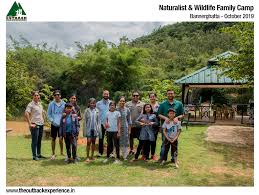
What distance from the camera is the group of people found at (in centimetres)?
729

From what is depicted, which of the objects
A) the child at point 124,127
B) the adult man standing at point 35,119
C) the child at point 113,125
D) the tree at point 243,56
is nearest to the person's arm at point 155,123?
the child at point 124,127

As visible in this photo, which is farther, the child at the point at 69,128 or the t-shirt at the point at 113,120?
the t-shirt at the point at 113,120

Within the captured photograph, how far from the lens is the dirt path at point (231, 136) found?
34.4 feet

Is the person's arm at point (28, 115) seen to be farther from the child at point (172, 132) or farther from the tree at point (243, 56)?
the tree at point (243, 56)

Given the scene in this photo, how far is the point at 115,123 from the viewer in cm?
740

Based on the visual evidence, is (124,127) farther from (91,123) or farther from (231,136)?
(231,136)

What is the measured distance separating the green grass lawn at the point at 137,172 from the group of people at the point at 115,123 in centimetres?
36

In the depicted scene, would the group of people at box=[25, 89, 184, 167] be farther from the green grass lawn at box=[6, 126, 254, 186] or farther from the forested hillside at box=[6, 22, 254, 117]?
the forested hillside at box=[6, 22, 254, 117]

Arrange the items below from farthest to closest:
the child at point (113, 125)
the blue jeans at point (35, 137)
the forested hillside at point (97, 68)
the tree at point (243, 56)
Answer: the forested hillside at point (97, 68) → the tree at point (243, 56) → the blue jeans at point (35, 137) → the child at point (113, 125)

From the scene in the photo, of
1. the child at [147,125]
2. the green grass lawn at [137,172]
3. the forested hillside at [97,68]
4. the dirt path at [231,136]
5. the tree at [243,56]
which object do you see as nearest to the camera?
the green grass lawn at [137,172]
